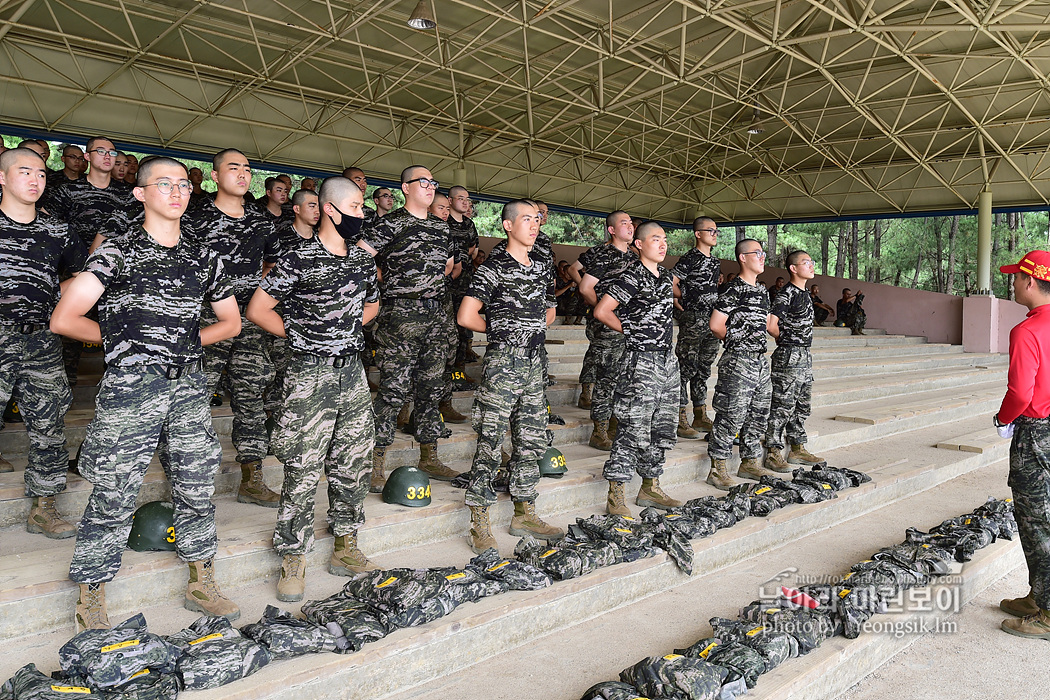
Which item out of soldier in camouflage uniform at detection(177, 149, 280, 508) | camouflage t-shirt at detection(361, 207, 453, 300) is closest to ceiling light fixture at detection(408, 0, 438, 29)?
camouflage t-shirt at detection(361, 207, 453, 300)

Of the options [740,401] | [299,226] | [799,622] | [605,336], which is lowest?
[799,622]

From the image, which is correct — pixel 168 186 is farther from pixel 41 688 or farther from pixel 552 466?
pixel 552 466

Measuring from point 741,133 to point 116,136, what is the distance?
544 inches

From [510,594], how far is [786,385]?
3670mm

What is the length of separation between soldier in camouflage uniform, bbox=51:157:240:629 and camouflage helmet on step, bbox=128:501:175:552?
433 millimetres

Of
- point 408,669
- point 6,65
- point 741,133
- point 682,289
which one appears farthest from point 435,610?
point 741,133

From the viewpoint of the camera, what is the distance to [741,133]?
18.4m

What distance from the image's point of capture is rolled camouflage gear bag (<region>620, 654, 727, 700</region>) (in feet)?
9.22

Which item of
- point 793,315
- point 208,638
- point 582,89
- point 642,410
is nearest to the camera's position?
point 208,638

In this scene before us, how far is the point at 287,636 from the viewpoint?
9.20 feet

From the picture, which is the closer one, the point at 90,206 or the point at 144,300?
the point at 144,300

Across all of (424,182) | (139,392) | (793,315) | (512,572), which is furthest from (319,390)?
(793,315)

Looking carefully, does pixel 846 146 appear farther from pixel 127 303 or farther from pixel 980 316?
pixel 127 303

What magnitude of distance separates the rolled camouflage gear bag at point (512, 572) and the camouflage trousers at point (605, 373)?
2.55m
